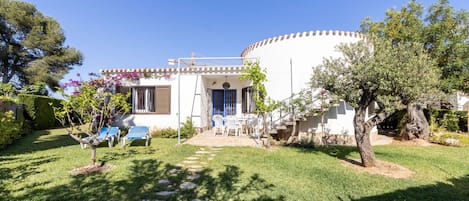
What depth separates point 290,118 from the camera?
33.4ft

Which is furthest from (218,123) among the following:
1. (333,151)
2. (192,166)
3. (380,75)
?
(380,75)

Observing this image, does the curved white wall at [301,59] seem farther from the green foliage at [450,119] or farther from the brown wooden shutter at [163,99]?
the green foliage at [450,119]

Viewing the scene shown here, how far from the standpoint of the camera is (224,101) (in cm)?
1393

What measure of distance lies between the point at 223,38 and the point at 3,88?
15839 mm

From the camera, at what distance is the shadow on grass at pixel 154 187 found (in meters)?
4.01

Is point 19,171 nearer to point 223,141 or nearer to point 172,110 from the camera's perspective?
point 223,141

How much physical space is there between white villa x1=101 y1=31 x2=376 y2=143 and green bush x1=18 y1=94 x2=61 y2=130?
6918 mm

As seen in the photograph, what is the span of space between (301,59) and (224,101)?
5.58 metres

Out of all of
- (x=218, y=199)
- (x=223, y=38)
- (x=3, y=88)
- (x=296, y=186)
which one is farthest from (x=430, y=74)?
(x=223, y=38)

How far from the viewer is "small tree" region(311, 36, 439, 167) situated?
530cm

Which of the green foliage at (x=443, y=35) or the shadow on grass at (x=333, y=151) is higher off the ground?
the green foliage at (x=443, y=35)

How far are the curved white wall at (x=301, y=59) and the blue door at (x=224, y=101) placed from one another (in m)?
3.05

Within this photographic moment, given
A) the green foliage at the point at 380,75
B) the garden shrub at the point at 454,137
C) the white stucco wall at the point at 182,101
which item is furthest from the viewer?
the white stucco wall at the point at 182,101

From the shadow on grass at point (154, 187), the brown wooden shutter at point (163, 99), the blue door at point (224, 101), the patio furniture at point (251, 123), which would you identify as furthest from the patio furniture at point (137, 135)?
the blue door at point (224, 101)
